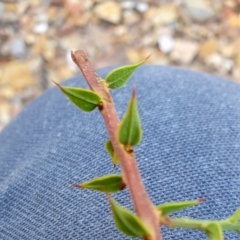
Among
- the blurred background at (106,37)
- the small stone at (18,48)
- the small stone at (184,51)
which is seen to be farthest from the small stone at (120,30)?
the small stone at (18,48)

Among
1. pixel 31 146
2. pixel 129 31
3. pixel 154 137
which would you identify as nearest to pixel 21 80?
pixel 129 31

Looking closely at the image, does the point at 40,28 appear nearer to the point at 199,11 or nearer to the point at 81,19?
the point at 81,19

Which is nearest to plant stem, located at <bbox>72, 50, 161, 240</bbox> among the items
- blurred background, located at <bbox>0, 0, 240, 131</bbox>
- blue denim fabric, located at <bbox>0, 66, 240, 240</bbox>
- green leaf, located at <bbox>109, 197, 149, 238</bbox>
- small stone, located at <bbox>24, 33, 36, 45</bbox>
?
green leaf, located at <bbox>109, 197, 149, 238</bbox>

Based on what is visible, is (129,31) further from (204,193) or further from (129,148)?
(129,148)

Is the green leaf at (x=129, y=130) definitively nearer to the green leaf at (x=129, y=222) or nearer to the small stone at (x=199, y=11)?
the green leaf at (x=129, y=222)

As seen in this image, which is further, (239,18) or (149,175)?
(239,18)

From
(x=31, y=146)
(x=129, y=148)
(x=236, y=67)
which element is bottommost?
(x=236, y=67)

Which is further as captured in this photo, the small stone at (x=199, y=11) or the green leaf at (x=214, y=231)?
the small stone at (x=199, y=11)
